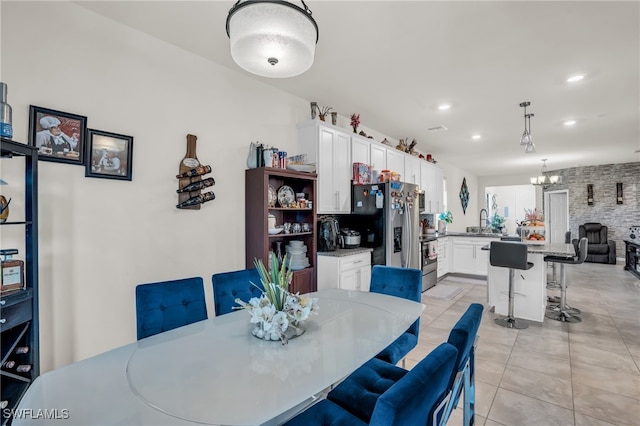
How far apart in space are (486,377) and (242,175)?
2.87 meters

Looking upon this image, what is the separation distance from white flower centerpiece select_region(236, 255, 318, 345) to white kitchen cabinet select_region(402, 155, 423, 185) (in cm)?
442

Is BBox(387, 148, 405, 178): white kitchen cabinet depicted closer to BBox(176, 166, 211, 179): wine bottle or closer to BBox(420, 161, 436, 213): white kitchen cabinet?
BBox(420, 161, 436, 213): white kitchen cabinet

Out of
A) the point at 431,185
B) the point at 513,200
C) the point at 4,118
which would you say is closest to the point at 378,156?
the point at 431,185

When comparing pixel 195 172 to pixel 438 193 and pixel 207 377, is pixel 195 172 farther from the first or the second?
pixel 438 193

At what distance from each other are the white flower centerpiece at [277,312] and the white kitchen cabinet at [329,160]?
225cm

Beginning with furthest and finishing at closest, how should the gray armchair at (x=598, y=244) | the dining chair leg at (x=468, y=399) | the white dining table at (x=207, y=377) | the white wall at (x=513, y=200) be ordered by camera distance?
the white wall at (x=513, y=200) < the gray armchair at (x=598, y=244) < the dining chair leg at (x=468, y=399) < the white dining table at (x=207, y=377)

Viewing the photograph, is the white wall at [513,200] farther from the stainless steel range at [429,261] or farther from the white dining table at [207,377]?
the white dining table at [207,377]

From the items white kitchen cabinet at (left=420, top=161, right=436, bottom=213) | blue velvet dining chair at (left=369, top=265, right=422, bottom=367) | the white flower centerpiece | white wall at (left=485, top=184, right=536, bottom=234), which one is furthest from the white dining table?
white wall at (left=485, top=184, right=536, bottom=234)

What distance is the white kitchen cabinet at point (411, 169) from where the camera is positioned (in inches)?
222

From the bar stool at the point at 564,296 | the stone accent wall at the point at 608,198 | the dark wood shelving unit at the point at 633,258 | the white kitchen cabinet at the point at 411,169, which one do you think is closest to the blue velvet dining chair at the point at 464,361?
the bar stool at the point at 564,296

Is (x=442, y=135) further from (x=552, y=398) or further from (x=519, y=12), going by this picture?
(x=552, y=398)

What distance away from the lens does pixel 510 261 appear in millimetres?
3498

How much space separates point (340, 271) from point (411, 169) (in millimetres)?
3149

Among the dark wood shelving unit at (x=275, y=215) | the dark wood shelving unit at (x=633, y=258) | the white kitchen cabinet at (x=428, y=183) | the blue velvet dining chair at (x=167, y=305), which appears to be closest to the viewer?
the blue velvet dining chair at (x=167, y=305)
